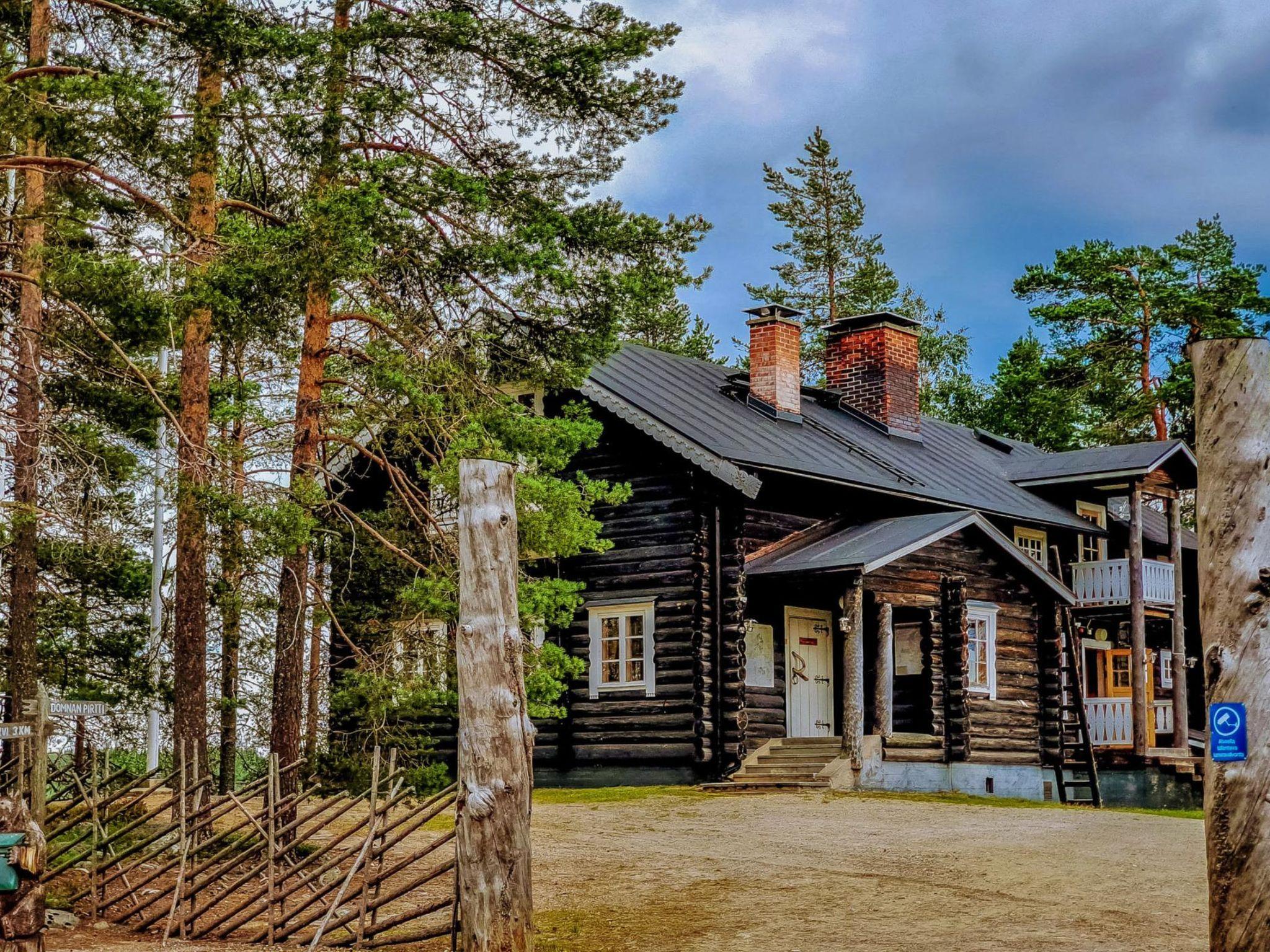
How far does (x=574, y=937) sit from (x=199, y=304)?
7.44 metres

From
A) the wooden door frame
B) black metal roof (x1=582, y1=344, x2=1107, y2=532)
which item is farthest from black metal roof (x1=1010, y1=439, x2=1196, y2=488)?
the wooden door frame

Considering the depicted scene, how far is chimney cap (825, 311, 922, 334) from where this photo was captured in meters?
30.7

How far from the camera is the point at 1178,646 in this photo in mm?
28484

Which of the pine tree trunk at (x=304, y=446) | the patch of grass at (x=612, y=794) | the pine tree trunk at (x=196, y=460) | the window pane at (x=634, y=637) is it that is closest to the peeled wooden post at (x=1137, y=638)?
the window pane at (x=634, y=637)

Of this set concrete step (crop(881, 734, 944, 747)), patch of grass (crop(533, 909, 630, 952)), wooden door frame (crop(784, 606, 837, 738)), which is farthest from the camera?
wooden door frame (crop(784, 606, 837, 738))

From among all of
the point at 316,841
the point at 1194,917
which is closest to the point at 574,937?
the point at 1194,917

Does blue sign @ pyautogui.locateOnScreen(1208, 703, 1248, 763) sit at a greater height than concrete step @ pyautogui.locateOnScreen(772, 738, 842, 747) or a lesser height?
greater

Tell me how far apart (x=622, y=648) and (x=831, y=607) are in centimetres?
376

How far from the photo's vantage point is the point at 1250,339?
757 centimetres

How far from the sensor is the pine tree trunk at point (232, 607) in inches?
640

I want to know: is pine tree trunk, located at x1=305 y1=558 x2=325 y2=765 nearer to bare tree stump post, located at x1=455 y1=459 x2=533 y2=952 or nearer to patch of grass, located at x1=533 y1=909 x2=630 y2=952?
patch of grass, located at x1=533 y1=909 x2=630 y2=952

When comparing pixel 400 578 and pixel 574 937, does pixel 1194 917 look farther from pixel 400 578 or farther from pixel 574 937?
pixel 400 578

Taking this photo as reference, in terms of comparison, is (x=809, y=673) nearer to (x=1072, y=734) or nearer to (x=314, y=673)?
(x=1072, y=734)

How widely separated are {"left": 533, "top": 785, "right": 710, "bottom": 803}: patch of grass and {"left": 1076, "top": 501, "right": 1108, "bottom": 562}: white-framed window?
12361 mm
